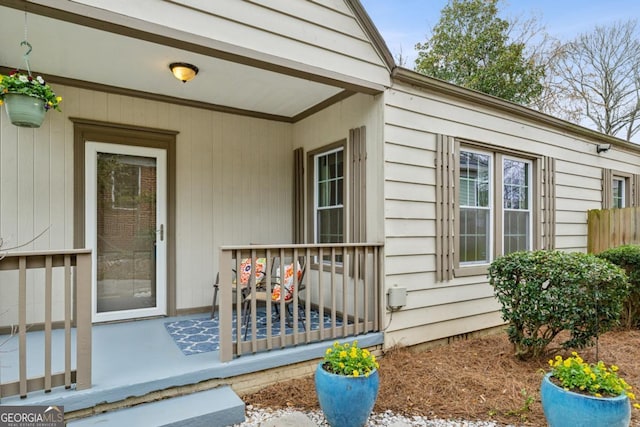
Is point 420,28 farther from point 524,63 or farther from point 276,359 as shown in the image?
point 276,359

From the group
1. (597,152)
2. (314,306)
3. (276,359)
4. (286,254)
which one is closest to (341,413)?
(276,359)

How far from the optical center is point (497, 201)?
4.50m

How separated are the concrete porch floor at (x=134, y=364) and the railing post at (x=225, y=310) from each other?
0.30ft

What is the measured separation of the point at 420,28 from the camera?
12.6 metres


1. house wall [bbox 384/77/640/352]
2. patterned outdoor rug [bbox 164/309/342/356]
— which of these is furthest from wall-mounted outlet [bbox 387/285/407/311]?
patterned outdoor rug [bbox 164/309/342/356]

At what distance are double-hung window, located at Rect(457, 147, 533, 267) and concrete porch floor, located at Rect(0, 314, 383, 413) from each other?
1755mm

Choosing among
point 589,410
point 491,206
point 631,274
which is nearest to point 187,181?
point 491,206

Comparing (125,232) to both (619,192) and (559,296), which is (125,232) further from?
(619,192)

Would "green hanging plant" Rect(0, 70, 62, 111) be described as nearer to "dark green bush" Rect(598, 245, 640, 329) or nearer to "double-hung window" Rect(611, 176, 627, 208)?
"dark green bush" Rect(598, 245, 640, 329)

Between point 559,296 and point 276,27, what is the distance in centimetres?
334

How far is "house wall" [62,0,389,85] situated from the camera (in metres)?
2.50

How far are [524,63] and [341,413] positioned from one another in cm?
1245
